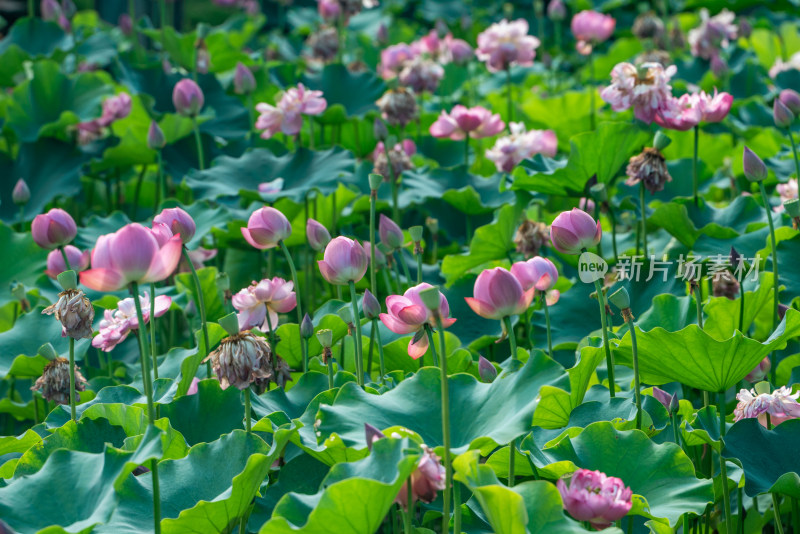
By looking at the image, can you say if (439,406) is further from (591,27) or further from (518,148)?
(591,27)

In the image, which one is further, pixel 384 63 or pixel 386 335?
pixel 384 63

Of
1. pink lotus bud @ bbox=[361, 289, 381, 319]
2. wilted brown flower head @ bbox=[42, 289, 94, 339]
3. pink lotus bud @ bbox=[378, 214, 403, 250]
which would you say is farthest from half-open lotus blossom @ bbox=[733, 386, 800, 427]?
wilted brown flower head @ bbox=[42, 289, 94, 339]

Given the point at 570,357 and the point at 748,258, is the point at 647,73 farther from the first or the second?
the point at 570,357

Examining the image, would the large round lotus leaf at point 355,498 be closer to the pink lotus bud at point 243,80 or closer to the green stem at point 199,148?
the green stem at point 199,148

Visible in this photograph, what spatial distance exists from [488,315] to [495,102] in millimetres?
2227

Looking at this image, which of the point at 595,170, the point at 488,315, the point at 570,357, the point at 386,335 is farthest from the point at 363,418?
the point at 595,170

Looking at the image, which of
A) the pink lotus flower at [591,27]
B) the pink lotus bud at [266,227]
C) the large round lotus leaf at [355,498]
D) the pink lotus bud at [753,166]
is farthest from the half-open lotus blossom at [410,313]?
the pink lotus flower at [591,27]

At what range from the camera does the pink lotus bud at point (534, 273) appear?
50.0 inches

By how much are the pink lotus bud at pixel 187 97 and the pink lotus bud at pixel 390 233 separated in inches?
38.0

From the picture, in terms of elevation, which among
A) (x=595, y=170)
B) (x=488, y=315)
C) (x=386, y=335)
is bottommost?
(x=386, y=335)

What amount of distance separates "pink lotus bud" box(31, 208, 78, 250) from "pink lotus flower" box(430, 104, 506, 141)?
1.15 meters

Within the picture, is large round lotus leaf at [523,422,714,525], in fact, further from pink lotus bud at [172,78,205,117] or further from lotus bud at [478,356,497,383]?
pink lotus bud at [172,78,205,117]

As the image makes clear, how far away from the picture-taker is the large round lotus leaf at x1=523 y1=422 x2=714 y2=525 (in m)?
1.17

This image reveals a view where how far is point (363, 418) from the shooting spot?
1.13 metres
